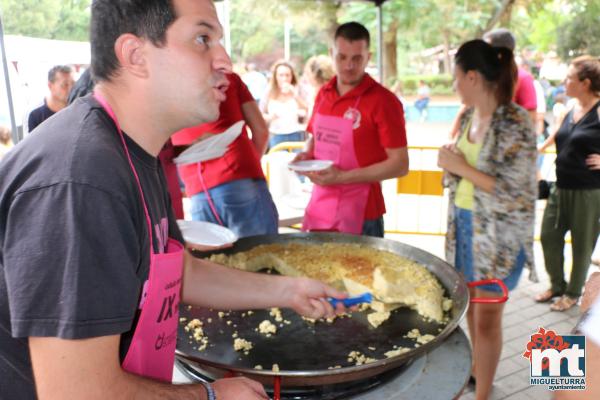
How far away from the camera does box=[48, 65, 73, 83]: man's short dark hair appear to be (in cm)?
472

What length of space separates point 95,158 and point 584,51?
61.7 ft

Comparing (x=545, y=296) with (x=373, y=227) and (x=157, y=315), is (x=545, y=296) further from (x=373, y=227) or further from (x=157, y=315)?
(x=157, y=315)

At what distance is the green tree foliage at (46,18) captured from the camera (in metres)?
4.24

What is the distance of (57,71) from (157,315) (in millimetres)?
4285

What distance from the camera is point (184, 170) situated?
3.43 metres

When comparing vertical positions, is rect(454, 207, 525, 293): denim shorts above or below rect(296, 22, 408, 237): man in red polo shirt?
below

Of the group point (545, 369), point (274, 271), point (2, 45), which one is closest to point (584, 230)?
point (545, 369)

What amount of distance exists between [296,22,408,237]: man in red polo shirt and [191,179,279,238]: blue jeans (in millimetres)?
354

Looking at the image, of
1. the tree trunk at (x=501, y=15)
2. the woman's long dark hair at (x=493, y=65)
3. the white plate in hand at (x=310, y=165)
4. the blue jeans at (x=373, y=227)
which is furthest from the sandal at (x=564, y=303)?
the tree trunk at (x=501, y=15)

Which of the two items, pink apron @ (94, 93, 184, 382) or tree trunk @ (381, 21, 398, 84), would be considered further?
tree trunk @ (381, 21, 398, 84)

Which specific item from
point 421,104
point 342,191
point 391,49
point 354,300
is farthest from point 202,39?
point 421,104

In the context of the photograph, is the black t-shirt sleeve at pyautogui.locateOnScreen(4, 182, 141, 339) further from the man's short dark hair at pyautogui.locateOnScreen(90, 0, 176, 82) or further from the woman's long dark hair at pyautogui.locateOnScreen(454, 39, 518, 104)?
the woman's long dark hair at pyautogui.locateOnScreen(454, 39, 518, 104)

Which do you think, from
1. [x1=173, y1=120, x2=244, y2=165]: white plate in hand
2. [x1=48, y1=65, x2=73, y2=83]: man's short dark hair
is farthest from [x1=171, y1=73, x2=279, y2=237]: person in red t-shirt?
[x1=48, y1=65, x2=73, y2=83]: man's short dark hair

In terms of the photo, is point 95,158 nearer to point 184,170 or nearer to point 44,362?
point 44,362
